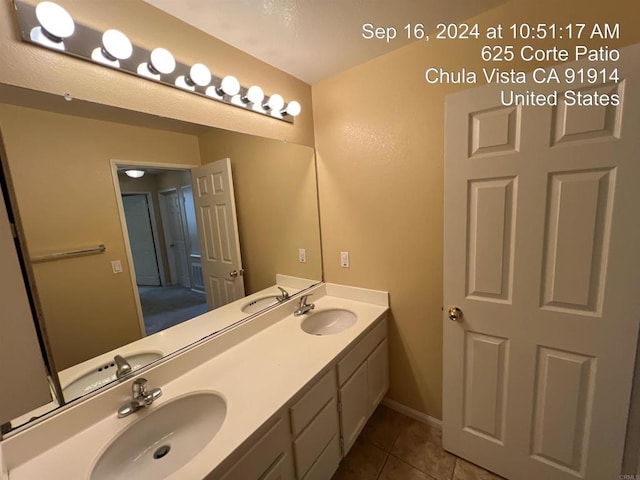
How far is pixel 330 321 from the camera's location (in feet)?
6.09

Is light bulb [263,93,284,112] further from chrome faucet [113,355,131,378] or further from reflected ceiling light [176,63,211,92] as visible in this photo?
chrome faucet [113,355,131,378]

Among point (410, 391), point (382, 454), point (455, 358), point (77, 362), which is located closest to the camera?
point (77, 362)

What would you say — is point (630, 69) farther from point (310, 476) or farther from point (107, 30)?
point (310, 476)

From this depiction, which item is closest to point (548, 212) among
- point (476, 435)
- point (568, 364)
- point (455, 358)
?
point (568, 364)

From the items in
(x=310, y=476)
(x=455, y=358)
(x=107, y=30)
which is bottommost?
(x=310, y=476)

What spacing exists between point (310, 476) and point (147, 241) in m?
1.24

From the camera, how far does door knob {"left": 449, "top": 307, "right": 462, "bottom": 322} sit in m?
1.37

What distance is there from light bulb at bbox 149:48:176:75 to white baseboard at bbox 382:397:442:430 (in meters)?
2.30

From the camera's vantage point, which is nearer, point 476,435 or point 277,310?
point 476,435

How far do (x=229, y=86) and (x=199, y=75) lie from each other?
15cm

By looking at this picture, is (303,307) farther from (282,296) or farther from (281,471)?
(281,471)

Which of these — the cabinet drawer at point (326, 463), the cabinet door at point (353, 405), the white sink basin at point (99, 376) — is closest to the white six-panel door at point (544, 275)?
the cabinet door at point (353, 405)

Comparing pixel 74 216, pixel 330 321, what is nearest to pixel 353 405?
pixel 330 321

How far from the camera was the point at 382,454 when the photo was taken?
1.57 metres
